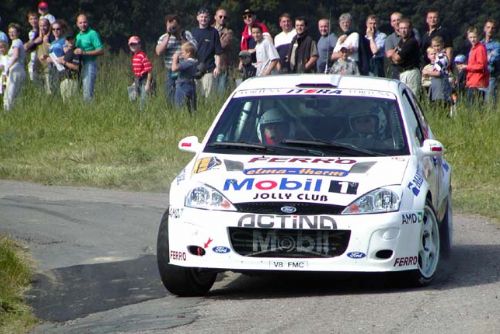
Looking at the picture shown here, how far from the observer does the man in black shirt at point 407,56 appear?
1839cm

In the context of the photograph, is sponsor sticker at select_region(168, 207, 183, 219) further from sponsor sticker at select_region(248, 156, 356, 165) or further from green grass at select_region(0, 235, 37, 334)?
green grass at select_region(0, 235, 37, 334)

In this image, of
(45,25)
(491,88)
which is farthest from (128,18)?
(491,88)

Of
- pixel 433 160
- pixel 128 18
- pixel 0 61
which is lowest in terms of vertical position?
pixel 128 18

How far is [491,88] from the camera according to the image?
19.8 metres

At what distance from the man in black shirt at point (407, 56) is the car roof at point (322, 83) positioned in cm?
804

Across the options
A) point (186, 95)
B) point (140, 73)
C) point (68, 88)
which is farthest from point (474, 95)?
point (68, 88)

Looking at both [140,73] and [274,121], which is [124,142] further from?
[274,121]

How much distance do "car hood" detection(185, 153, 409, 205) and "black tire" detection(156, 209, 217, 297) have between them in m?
0.50

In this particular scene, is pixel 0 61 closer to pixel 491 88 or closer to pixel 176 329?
pixel 491 88

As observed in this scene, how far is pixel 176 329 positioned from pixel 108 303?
1350 millimetres

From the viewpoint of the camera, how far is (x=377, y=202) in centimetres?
863

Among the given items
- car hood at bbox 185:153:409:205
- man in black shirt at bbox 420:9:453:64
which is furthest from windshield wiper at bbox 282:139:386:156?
man in black shirt at bbox 420:9:453:64

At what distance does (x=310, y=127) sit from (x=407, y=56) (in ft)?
29.6

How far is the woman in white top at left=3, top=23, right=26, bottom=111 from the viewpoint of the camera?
70.1 ft
